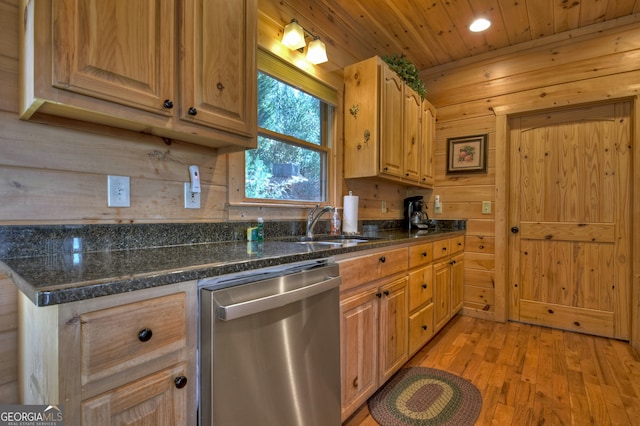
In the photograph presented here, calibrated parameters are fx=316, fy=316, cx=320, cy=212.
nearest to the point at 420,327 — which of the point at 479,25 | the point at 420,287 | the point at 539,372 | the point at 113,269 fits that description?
the point at 420,287

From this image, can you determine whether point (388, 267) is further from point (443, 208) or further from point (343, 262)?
point (443, 208)

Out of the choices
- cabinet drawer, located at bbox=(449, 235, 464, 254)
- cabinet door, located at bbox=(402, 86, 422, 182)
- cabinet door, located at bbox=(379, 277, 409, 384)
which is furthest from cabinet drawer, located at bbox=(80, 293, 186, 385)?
cabinet drawer, located at bbox=(449, 235, 464, 254)

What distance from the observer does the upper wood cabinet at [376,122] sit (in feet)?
7.67

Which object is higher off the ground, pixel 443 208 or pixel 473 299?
pixel 443 208

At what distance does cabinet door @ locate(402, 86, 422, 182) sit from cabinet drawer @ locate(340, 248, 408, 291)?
1.06m

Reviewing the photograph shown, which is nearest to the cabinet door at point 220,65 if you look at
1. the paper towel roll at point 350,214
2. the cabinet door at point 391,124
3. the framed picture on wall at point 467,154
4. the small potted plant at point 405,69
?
the paper towel roll at point 350,214

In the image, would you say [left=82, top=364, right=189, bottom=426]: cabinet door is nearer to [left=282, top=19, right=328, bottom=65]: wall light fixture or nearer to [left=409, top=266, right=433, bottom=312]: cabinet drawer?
[left=409, top=266, right=433, bottom=312]: cabinet drawer

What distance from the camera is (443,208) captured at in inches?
130

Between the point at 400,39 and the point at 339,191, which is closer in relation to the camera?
the point at 339,191

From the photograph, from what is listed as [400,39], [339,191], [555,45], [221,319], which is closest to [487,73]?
[555,45]

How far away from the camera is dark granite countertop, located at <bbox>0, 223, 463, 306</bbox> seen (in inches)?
25.6

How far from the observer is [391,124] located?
2.49 meters

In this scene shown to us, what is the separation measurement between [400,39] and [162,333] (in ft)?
9.68

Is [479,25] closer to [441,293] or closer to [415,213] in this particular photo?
[415,213]
